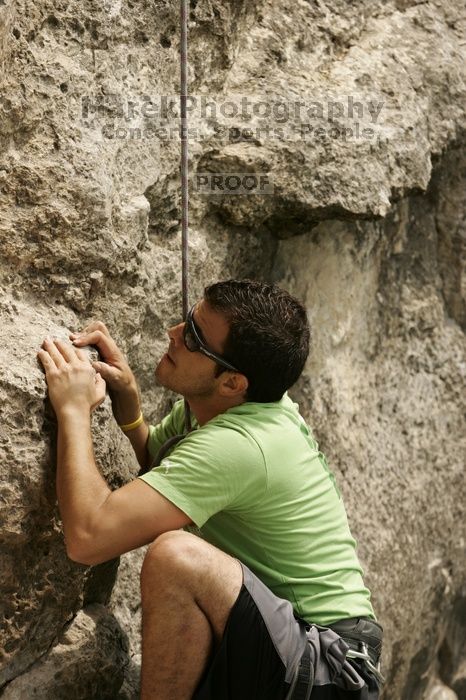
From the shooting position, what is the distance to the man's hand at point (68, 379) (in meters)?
2.55

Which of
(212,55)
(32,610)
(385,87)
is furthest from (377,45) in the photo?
(32,610)

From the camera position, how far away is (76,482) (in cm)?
247

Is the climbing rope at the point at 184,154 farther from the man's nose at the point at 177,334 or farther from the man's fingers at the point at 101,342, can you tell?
the man's fingers at the point at 101,342

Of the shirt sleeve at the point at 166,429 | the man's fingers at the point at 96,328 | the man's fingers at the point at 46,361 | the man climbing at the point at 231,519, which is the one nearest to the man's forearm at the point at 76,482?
the man climbing at the point at 231,519

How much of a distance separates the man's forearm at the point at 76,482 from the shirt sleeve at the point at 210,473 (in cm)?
12

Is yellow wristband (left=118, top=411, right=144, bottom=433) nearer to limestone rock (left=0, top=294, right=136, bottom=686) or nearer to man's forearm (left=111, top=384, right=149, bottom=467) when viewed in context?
man's forearm (left=111, top=384, right=149, bottom=467)

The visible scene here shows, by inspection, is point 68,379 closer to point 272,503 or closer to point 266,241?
point 272,503

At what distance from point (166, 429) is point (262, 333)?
1.90 feet

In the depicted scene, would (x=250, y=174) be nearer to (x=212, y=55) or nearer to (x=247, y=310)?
(x=212, y=55)

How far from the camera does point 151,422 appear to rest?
11.1 ft

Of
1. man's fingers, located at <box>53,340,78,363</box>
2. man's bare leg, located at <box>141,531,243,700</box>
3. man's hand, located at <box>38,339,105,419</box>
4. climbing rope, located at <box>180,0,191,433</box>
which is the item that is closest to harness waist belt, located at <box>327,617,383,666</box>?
man's bare leg, located at <box>141,531,243,700</box>

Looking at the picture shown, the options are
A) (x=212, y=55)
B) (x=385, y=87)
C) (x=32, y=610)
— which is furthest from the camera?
(x=385, y=87)

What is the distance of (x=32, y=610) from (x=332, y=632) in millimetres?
749

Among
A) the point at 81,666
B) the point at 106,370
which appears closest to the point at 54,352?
the point at 106,370
